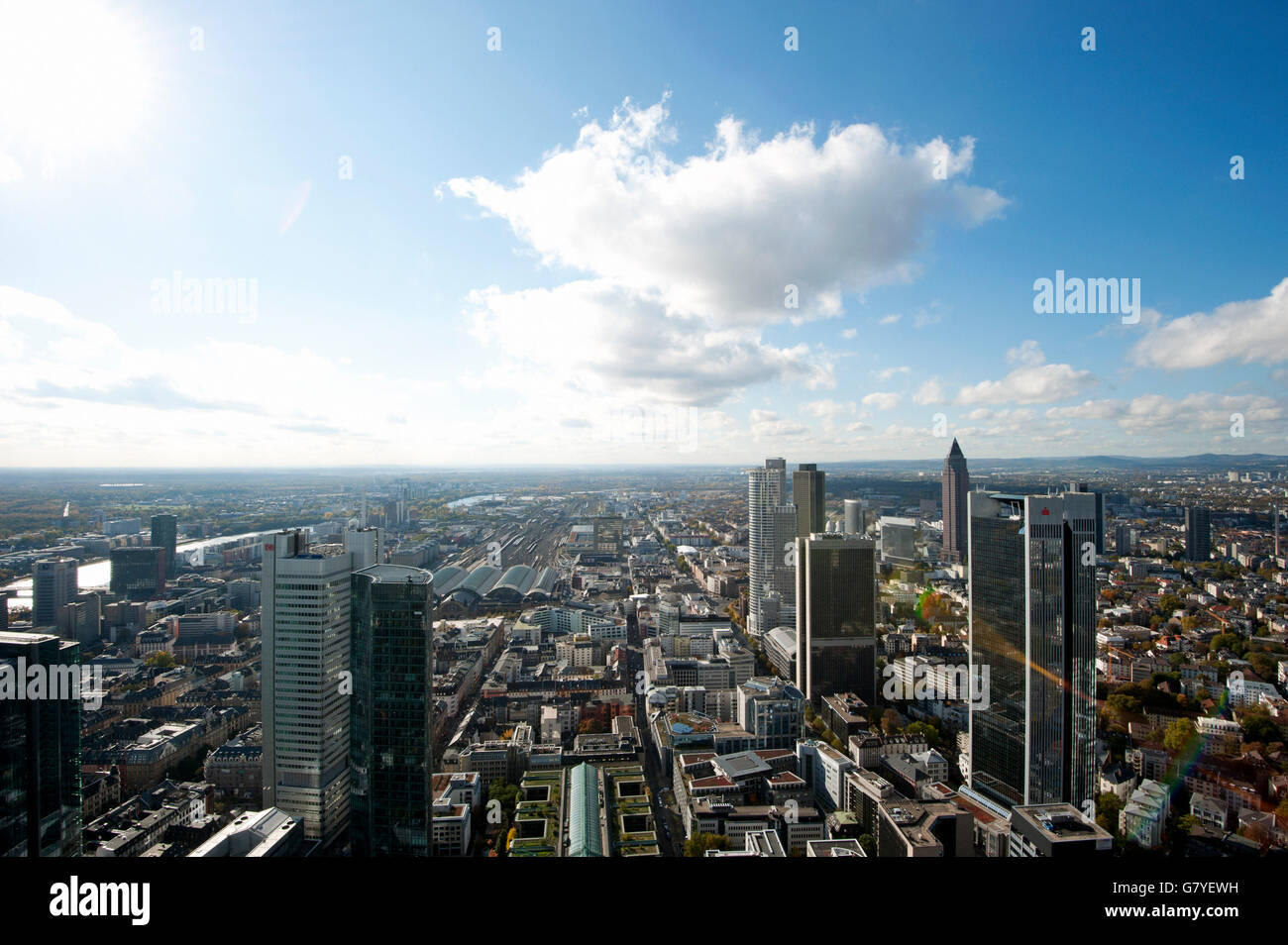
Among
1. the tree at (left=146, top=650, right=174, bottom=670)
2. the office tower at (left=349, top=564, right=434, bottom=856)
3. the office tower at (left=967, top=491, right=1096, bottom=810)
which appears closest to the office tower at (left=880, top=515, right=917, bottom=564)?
the office tower at (left=967, top=491, right=1096, bottom=810)

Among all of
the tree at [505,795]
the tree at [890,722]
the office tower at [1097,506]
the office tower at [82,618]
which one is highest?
the office tower at [1097,506]

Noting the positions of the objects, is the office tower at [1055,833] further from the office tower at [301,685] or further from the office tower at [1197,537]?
the office tower at [1197,537]

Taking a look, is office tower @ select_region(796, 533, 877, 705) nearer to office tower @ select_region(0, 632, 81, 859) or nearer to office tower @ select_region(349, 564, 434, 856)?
office tower @ select_region(349, 564, 434, 856)

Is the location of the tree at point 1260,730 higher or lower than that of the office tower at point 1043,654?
lower

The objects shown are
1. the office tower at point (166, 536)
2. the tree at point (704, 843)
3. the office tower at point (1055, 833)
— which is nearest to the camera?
the office tower at point (1055, 833)

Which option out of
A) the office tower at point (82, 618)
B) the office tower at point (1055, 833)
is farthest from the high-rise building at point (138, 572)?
the office tower at point (1055, 833)

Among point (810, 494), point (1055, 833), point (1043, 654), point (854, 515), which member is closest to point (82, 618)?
point (1055, 833)
